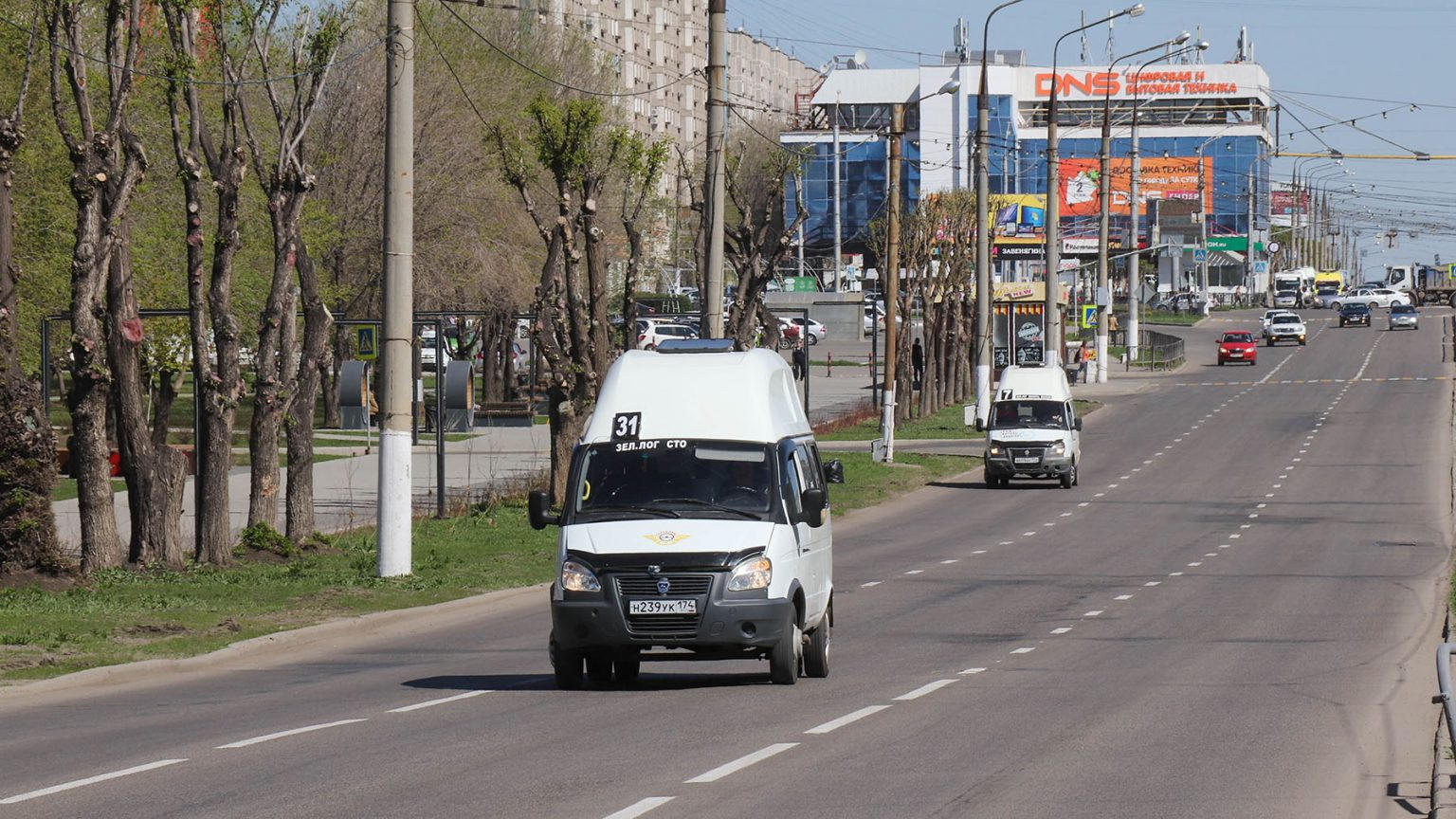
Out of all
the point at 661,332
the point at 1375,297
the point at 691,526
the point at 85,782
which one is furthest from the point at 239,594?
the point at 1375,297

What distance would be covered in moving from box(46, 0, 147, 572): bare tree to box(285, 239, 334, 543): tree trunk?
365cm

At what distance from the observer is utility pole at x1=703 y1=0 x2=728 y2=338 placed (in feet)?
100

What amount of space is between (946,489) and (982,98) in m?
13.3

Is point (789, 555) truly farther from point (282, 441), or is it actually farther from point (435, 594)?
point (282, 441)

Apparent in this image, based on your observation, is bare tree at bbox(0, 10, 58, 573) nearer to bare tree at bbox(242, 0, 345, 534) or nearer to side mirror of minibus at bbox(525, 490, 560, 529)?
bare tree at bbox(242, 0, 345, 534)

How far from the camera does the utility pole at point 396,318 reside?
23.6 m

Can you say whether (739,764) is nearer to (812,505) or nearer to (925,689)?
(925,689)

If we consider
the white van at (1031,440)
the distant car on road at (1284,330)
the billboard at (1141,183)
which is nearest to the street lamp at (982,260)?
the white van at (1031,440)

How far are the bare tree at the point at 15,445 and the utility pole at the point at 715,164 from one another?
11.1 m

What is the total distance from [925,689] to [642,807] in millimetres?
5856

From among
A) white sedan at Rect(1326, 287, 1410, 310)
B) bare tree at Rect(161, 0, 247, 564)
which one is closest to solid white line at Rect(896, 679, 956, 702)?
bare tree at Rect(161, 0, 247, 564)

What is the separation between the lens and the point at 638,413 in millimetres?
16047

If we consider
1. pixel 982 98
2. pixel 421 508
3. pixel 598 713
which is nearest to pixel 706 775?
pixel 598 713

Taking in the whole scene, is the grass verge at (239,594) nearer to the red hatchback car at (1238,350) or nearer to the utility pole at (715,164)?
the utility pole at (715,164)
